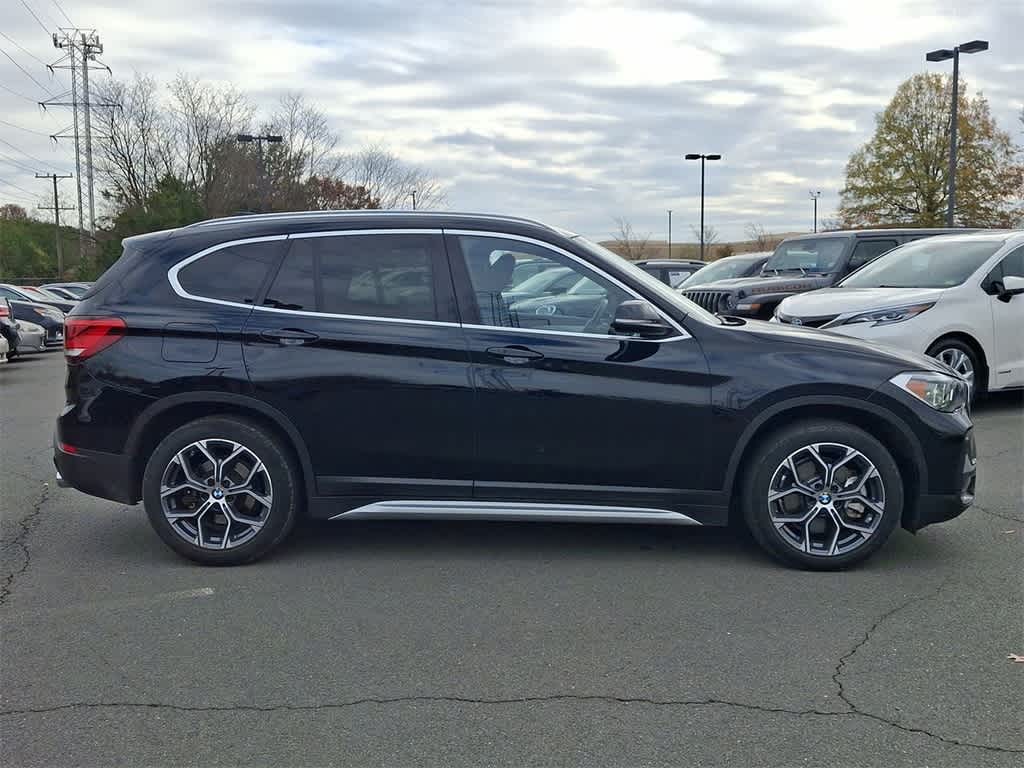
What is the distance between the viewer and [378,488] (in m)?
5.14

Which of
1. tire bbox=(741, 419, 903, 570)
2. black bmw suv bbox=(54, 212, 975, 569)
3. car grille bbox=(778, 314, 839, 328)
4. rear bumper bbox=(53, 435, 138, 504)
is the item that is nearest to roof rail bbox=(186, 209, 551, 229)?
black bmw suv bbox=(54, 212, 975, 569)

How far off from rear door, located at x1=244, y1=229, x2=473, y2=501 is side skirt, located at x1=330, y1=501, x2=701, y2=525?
7 cm

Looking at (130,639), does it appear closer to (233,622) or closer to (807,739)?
(233,622)

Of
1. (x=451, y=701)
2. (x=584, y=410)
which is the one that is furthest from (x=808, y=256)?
(x=451, y=701)

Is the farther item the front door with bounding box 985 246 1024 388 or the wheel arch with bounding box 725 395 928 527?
the front door with bounding box 985 246 1024 388

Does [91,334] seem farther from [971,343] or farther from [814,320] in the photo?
[971,343]

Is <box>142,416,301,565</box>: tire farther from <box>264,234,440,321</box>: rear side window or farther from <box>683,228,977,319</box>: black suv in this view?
<box>683,228,977,319</box>: black suv

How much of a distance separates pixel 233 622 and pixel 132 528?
1.96m

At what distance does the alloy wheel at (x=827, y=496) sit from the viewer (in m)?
4.97

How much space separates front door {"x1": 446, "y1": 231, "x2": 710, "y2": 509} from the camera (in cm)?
499

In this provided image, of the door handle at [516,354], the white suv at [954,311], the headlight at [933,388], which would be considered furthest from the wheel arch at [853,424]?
the white suv at [954,311]

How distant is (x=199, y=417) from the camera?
5.19 metres

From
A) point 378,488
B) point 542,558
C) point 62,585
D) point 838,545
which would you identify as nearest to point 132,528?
point 62,585

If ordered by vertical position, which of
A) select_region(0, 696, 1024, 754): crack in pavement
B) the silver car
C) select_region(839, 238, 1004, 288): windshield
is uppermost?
select_region(839, 238, 1004, 288): windshield
